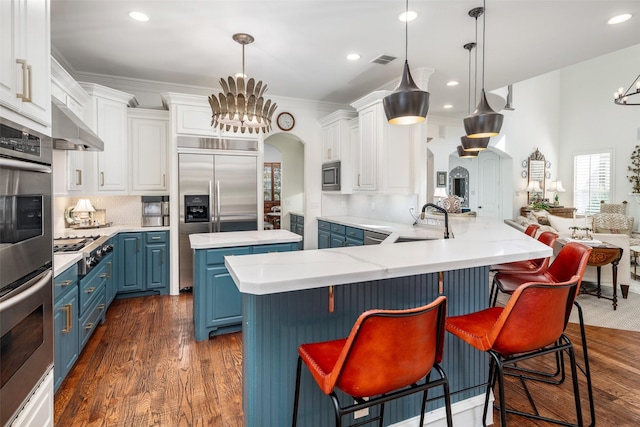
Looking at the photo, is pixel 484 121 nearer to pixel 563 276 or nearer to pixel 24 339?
pixel 563 276

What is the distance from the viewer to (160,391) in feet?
7.57

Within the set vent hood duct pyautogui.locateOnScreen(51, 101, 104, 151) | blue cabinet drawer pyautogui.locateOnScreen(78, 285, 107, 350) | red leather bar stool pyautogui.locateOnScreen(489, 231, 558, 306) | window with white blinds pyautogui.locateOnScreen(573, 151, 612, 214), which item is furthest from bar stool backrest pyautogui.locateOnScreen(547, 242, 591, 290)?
window with white blinds pyautogui.locateOnScreen(573, 151, 612, 214)

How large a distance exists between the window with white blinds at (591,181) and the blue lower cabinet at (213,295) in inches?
366

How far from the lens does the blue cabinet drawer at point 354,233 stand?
4.63 metres

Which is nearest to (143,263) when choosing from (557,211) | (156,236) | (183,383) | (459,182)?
(156,236)

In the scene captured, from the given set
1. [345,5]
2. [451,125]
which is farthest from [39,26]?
[451,125]

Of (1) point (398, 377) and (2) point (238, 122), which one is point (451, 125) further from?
(1) point (398, 377)

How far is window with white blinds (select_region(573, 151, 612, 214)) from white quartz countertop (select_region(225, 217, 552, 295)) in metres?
8.45

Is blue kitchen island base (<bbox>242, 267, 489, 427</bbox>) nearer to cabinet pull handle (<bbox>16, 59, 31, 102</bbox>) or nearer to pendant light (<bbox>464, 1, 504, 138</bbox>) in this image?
cabinet pull handle (<bbox>16, 59, 31, 102</bbox>)

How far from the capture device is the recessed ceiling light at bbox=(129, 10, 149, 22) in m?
2.92

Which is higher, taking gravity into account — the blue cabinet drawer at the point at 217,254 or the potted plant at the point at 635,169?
the potted plant at the point at 635,169

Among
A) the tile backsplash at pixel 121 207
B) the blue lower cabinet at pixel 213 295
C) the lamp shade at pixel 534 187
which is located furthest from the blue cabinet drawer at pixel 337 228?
the lamp shade at pixel 534 187

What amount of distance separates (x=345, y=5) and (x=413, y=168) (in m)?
2.10

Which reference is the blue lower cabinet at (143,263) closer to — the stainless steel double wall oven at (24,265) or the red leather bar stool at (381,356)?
the stainless steel double wall oven at (24,265)
